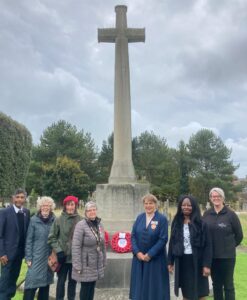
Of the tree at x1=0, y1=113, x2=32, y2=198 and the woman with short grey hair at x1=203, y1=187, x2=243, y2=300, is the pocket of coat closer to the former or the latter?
the woman with short grey hair at x1=203, y1=187, x2=243, y2=300

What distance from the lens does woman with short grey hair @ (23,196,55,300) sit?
5.00 meters

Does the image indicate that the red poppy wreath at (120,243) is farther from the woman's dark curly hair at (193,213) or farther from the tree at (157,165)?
the tree at (157,165)

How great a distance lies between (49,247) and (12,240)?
64cm

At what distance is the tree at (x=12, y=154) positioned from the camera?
71.6 ft

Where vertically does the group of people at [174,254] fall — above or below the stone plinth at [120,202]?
below

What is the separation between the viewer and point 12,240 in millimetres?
5324

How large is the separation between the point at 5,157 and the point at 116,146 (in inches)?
633

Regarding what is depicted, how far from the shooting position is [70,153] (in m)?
47.7

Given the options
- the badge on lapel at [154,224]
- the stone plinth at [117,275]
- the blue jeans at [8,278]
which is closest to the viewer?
the badge on lapel at [154,224]

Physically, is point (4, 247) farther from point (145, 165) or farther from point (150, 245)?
point (145, 165)

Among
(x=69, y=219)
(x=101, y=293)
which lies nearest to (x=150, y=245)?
(x=69, y=219)

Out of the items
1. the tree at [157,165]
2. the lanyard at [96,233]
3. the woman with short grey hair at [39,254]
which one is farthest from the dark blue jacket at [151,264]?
the tree at [157,165]

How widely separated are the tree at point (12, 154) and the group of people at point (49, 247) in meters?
16.8

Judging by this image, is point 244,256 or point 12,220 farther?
point 244,256
